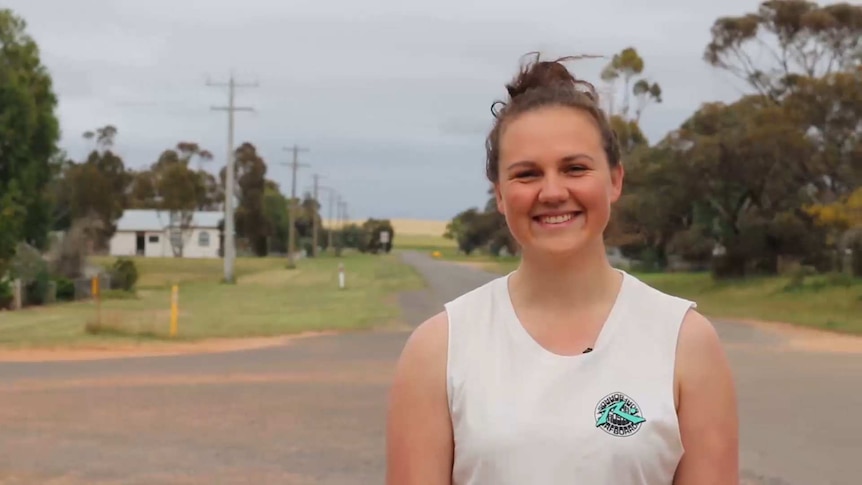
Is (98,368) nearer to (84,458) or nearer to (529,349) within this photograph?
(84,458)

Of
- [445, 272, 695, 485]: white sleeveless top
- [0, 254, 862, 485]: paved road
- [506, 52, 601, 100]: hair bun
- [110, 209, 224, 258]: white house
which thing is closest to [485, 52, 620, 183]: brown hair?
[506, 52, 601, 100]: hair bun

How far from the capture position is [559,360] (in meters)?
2.08

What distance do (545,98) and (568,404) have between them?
1.92ft

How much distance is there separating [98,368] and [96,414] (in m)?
4.68

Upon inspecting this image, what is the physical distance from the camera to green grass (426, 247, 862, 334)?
89.7 feet

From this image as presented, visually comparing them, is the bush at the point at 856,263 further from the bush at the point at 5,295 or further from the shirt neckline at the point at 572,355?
the shirt neckline at the point at 572,355

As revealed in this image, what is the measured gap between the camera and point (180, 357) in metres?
17.9

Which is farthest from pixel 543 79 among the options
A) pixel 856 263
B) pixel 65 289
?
pixel 65 289

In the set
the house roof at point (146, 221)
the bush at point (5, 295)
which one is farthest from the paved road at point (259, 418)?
the house roof at point (146, 221)

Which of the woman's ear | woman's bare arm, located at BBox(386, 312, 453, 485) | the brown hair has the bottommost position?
woman's bare arm, located at BBox(386, 312, 453, 485)

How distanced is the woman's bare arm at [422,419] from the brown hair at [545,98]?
391 mm

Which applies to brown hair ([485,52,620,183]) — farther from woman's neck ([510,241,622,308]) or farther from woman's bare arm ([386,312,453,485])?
woman's bare arm ([386,312,453,485])

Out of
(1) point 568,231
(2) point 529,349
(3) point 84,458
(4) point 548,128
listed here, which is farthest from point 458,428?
(3) point 84,458

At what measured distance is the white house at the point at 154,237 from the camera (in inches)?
4402
